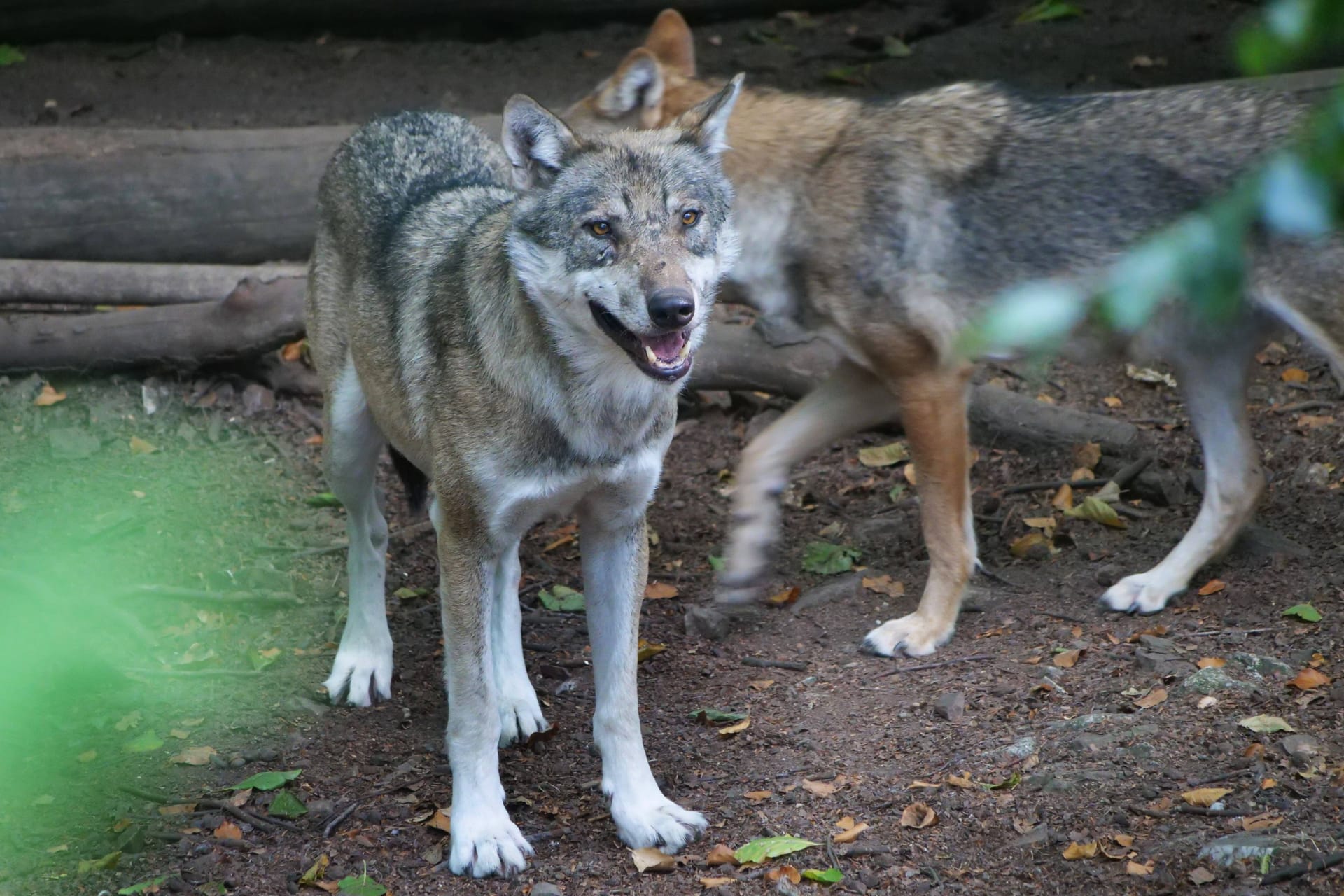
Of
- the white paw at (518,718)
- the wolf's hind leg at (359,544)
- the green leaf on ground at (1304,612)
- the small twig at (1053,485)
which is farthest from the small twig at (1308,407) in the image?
the wolf's hind leg at (359,544)

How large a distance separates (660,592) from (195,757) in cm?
197

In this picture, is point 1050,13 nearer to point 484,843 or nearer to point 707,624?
point 707,624

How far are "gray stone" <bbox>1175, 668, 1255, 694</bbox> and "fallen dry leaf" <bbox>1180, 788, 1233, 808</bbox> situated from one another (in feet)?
1.94

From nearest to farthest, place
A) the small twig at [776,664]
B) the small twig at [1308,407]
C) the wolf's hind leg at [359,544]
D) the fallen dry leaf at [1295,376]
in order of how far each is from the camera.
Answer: the wolf's hind leg at [359,544]
the small twig at [776,664]
the small twig at [1308,407]
the fallen dry leaf at [1295,376]

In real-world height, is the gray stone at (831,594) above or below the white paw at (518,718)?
below

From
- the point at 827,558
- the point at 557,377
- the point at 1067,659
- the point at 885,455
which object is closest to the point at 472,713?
the point at 557,377

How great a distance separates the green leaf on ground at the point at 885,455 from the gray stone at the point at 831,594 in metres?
1.11

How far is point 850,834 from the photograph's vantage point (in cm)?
350

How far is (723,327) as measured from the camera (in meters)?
6.50

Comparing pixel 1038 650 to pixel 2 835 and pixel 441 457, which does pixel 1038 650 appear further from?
pixel 2 835

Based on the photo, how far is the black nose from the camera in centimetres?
307

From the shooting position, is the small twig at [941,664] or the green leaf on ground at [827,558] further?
the green leaf on ground at [827,558]

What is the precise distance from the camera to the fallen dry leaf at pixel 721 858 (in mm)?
3486

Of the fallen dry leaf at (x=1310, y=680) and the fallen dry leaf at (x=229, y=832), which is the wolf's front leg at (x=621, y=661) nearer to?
the fallen dry leaf at (x=229, y=832)
